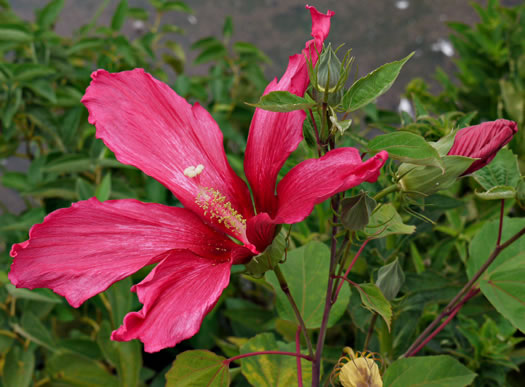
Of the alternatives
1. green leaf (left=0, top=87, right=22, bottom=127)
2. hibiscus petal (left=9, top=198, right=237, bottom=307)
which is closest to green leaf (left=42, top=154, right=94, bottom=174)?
green leaf (left=0, top=87, right=22, bottom=127)

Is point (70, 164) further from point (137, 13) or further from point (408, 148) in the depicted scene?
point (408, 148)

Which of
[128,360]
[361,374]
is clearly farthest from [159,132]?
[128,360]

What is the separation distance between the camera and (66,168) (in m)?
0.81

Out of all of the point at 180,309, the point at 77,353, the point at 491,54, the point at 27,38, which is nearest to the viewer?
the point at 180,309

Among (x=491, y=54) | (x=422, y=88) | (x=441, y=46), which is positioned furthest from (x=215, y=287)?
(x=441, y=46)

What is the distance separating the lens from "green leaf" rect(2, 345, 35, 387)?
72cm

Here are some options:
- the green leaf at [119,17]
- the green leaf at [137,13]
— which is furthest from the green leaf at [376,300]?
the green leaf at [137,13]

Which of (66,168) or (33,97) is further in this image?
(33,97)

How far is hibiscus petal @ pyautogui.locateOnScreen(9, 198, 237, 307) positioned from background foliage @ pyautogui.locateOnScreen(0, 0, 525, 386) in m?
0.09

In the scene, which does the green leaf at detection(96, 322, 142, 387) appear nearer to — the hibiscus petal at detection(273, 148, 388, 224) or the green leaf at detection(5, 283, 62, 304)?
the green leaf at detection(5, 283, 62, 304)

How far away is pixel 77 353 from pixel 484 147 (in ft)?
1.98

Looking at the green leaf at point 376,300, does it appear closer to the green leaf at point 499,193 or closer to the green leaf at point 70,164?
the green leaf at point 499,193

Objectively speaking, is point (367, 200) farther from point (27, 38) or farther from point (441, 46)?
point (441, 46)

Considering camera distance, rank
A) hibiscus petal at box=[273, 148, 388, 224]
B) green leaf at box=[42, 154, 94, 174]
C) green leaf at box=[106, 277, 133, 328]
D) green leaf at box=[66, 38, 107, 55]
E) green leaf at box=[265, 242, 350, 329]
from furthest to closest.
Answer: green leaf at box=[66, 38, 107, 55]
green leaf at box=[42, 154, 94, 174]
green leaf at box=[106, 277, 133, 328]
green leaf at box=[265, 242, 350, 329]
hibiscus petal at box=[273, 148, 388, 224]
